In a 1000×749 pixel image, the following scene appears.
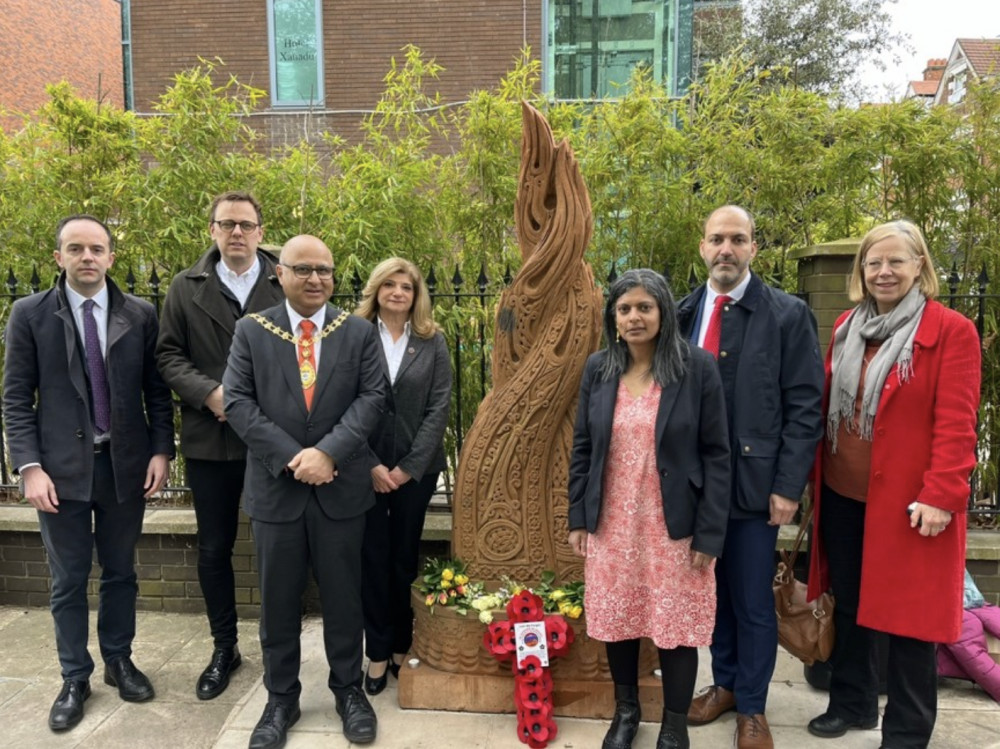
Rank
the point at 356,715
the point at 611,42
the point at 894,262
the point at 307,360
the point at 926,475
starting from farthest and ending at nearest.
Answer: the point at 611,42 < the point at 356,715 < the point at 307,360 < the point at 894,262 < the point at 926,475

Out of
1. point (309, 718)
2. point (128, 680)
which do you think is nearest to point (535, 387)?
point (309, 718)

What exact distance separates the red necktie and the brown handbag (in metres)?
0.83

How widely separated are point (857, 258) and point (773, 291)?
0.31 meters

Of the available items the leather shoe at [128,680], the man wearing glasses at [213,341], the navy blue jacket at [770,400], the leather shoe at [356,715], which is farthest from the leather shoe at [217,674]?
the navy blue jacket at [770,400]

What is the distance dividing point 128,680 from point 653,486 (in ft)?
7.96

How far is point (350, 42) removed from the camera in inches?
432

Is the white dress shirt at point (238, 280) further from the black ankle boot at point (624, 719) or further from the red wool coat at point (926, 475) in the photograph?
the red wool coat at point (926, 475)

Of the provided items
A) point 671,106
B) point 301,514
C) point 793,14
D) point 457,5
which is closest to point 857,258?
point 671,106

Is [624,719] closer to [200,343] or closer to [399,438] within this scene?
[399,438]

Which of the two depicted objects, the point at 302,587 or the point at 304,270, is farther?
the point at 302,587

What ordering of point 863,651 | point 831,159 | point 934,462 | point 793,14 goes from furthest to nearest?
1. point 793,14
2. point 831,159
3. point 863,651
4. point 934,462

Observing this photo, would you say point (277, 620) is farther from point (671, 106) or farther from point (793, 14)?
point (793, 14)

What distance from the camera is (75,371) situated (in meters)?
2.91

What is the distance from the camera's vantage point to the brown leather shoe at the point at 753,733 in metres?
2.70
